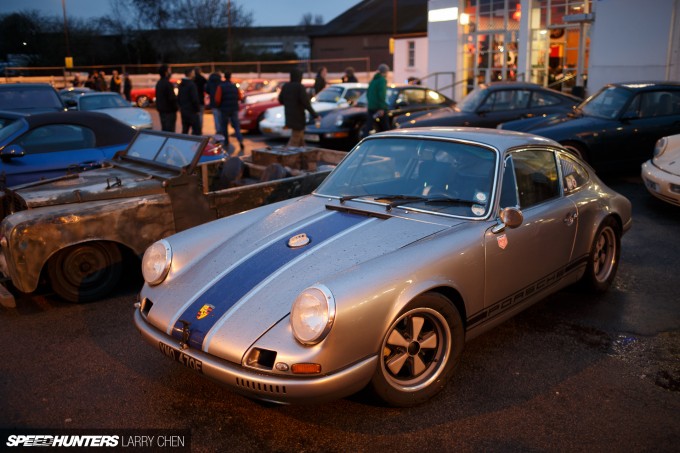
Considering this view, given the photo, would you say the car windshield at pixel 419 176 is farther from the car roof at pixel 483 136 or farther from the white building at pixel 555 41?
the white building at pixel 555 41

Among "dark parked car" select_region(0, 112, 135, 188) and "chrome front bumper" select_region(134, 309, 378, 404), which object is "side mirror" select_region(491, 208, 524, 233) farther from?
"dark parked car" select_region(0, 112, 135, 188)

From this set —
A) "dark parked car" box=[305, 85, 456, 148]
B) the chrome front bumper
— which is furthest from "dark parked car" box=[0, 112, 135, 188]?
"dark parked car" box=[305, 85, 456, 148]

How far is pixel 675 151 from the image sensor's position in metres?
8.00

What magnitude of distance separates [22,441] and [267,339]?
4.70 ft

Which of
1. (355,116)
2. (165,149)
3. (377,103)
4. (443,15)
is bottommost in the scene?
(355,116)

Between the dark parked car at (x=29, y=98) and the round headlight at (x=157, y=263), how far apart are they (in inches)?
338

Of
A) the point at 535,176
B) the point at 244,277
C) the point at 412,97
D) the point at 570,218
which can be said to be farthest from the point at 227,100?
the point at 244,277

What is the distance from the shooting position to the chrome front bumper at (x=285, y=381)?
3090mm

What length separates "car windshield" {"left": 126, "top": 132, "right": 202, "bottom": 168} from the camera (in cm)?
606

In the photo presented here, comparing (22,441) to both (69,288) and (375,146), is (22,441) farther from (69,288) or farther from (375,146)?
(375,146)

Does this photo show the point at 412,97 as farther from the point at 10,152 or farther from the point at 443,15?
the point at 443,15

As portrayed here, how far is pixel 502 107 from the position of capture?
11648 mm

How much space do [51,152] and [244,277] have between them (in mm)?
5291

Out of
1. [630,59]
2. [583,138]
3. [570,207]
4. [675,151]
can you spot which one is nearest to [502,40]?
[630,59]
